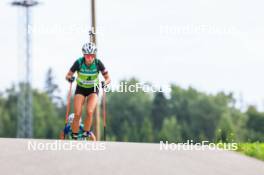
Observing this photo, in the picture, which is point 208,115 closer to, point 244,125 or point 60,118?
point 244,125

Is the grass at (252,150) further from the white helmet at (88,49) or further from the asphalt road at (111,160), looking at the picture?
the white helmet at (88,49)

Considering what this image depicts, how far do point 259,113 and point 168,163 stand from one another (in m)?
103

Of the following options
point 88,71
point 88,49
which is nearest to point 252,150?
point 88,71

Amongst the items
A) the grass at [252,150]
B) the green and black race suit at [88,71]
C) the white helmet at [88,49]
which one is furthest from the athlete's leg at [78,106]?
the grass at [252,150]

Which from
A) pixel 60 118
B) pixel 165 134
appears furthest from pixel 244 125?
pixel 60 118

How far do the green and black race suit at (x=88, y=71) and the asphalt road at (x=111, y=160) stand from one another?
2.04m

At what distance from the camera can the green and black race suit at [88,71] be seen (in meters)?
15.1

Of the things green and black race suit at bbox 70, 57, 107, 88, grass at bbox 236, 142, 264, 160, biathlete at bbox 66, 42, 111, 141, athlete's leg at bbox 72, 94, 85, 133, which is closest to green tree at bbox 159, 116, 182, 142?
athlete's leg at bbox 72, 94, 85, 133

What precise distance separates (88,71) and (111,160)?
377 cm

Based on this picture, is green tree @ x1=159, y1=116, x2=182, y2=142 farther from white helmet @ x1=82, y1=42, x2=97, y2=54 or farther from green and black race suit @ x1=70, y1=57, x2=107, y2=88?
white helmet @ x1=82, y1=42, x2=97, y2=54

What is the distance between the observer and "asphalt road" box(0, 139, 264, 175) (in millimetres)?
10945

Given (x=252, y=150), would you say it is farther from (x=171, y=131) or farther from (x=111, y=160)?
(x=171, y=131)

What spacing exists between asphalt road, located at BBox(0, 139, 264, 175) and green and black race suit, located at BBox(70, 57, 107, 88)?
204cm

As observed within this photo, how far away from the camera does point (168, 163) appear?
38.3 feet
